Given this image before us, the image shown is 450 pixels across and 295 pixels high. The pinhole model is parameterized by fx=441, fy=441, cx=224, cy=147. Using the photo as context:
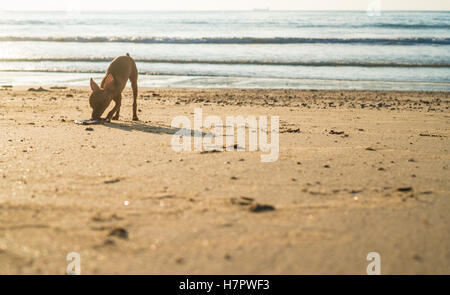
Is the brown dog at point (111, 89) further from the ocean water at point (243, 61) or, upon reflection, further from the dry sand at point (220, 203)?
the ocean water at point (243, 61)

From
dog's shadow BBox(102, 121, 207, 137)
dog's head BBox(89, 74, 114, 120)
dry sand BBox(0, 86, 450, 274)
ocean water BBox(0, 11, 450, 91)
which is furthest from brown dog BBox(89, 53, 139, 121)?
ocean water BBox(0, 11, 450, 91)

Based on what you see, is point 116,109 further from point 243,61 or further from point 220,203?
point 243,61

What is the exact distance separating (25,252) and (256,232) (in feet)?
5.13

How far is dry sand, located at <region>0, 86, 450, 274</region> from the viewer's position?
283 centimetres

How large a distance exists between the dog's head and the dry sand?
0.94m

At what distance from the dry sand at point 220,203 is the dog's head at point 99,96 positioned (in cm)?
94

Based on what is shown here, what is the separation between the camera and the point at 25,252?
2883 millimetres

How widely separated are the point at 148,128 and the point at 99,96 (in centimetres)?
126

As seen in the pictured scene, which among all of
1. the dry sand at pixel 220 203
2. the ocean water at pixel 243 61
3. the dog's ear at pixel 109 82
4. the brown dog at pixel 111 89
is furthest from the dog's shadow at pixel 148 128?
the ocean water at pixel 243 61

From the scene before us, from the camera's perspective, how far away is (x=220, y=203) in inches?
149

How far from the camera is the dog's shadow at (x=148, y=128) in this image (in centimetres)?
703

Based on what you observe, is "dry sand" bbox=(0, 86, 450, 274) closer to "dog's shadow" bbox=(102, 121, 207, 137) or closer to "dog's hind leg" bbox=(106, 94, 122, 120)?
"dog's shadow" bbox=(102, 121, 207, 137)

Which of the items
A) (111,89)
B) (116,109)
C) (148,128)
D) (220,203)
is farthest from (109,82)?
(220,203)
